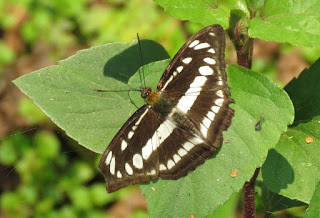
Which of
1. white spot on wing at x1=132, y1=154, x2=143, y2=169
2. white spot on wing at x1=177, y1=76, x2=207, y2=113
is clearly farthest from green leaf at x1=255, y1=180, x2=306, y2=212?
white spot on wing at x1=132, y1=154, x2=143, y2=169

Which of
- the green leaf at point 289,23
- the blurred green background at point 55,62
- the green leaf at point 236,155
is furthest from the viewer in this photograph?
the blurred green background at point 55,62

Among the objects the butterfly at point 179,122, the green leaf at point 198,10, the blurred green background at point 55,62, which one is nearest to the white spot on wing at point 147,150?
the butterfly at point 179,122

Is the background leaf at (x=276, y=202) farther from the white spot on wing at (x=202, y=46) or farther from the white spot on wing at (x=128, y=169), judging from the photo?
the white spot on wing at (x=202, y=46)

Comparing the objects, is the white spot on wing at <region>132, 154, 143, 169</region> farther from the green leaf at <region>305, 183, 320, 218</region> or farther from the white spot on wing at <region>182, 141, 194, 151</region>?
the green leaf at <region>305, 183, 320, 218</region>

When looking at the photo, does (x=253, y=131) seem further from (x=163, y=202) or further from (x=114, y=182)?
(x=114, y=182)

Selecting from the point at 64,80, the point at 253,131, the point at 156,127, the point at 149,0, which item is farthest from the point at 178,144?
the point at 149,0
